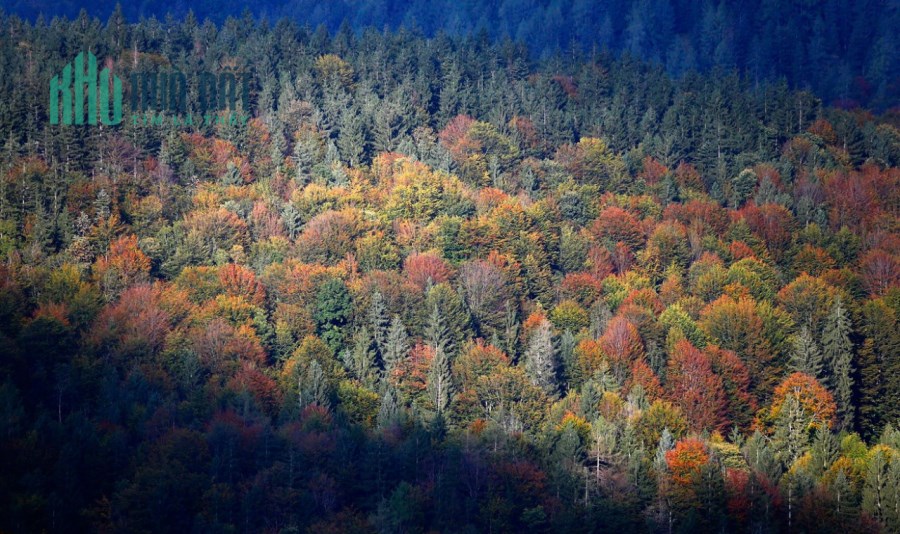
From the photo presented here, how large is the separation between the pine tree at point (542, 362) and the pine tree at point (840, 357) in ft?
55.8

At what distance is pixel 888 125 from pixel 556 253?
48.9 metres

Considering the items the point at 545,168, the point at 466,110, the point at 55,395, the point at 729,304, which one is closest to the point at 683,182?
the point at 545,168

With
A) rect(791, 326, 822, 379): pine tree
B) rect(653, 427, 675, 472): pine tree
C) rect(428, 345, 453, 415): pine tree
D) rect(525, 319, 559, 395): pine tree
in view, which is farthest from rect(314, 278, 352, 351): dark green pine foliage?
rect(791, 326, 822, 379): pine tree

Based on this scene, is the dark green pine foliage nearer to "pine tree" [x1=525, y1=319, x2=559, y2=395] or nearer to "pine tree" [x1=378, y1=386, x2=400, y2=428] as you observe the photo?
"pine tree" [x1=378, y1=386, x2=400, y2=428]

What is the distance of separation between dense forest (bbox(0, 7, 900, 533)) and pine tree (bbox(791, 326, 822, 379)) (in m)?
0.22

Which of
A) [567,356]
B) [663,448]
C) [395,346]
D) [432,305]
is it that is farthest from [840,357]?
[395,346]

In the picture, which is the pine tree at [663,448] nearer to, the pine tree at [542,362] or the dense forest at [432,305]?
the dense forest at [432,305]

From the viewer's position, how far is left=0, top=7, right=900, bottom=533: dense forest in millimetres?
69250

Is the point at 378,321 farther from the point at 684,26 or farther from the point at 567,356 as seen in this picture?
the point at 684,26

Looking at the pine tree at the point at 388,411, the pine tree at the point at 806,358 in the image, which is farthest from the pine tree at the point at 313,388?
the pine tree at the point at 806,358

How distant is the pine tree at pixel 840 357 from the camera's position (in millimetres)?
83500

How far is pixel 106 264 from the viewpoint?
292 feet

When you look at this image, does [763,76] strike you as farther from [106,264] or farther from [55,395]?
[55,395]

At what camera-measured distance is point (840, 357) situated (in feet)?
284
